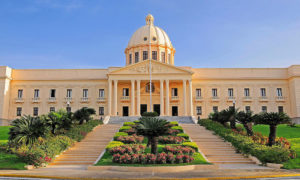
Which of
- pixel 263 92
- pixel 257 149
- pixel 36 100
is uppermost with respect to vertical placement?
pixel 263 92

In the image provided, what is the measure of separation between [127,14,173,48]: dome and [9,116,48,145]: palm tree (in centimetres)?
3612

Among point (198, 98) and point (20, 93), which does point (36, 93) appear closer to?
point (20, 93)

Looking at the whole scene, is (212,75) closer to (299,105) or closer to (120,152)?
(299,105)

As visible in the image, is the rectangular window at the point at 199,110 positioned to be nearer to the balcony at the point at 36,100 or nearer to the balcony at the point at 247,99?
the balcony at the point at 247,99

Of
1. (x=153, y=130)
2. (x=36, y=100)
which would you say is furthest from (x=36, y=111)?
(x=153, y=130)

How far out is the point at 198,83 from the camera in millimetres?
46656

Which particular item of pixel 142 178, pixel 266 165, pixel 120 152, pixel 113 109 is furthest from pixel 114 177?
pixel 113 109

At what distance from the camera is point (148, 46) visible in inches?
2023

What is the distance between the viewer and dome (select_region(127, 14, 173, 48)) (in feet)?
171

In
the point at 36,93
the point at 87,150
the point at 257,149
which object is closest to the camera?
the point at 257,149

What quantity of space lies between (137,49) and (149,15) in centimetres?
895

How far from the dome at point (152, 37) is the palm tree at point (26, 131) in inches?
1422

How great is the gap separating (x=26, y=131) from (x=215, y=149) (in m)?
12.3

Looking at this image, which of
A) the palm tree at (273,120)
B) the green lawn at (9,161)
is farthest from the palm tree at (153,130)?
the palm tree at (273,120)
